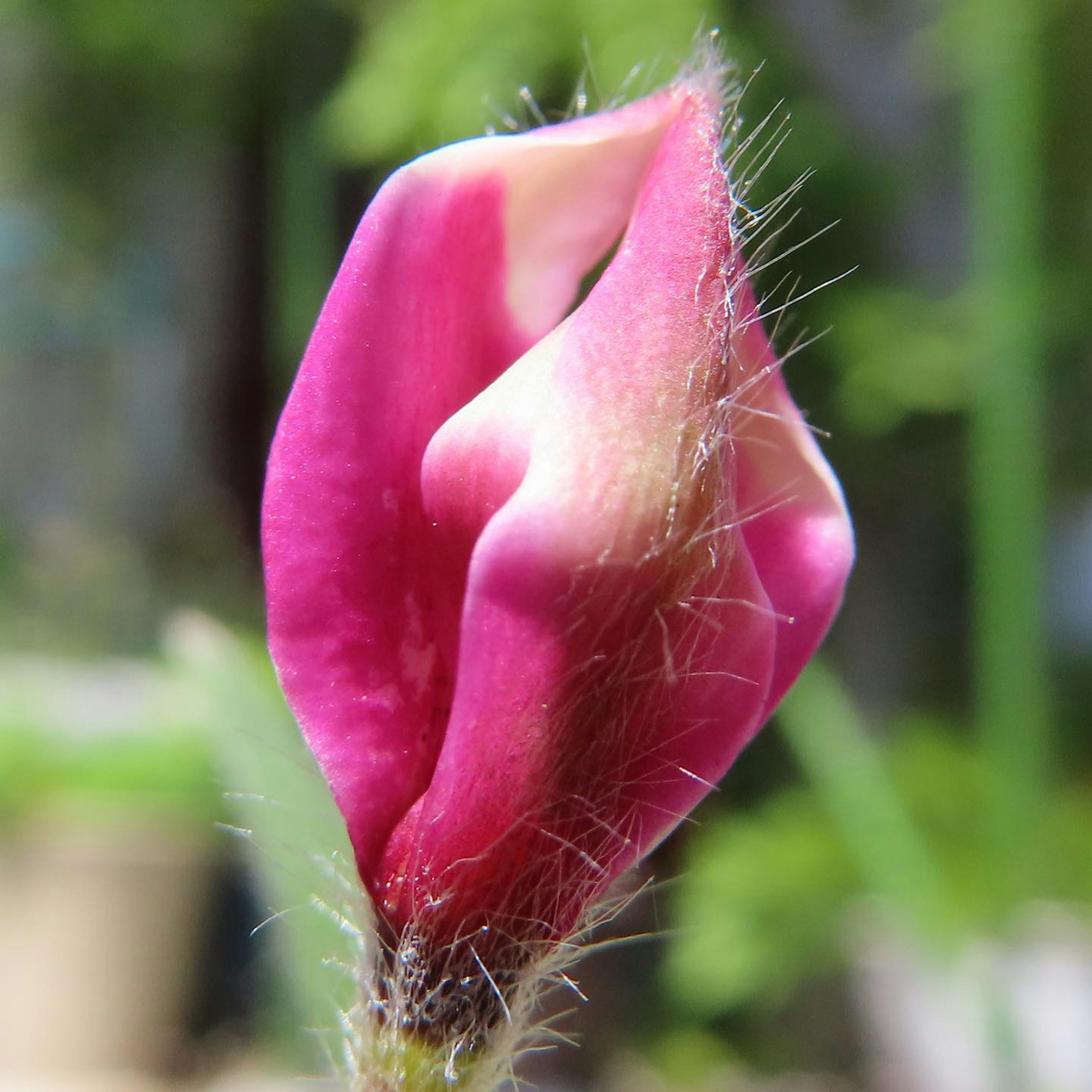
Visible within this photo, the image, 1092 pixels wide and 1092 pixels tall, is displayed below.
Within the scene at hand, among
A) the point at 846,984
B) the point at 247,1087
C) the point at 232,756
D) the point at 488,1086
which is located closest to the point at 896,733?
the point at 846,984

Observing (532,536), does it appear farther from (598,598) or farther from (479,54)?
(479,54)

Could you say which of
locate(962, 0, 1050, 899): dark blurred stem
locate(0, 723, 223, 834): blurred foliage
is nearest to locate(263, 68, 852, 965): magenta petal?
locate(962, 0, 1050, 899): dark blurred stem

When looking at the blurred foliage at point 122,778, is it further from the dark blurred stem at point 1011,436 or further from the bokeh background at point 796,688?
the dark blurred stem at point 1011,436

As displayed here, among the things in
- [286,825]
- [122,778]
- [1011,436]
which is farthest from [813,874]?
[286,825]

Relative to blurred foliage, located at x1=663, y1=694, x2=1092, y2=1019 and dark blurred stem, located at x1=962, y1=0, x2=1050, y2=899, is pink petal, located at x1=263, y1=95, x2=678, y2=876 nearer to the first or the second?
dark blurred stem, located at x1=962, y1=0, x2=1050, y2=899

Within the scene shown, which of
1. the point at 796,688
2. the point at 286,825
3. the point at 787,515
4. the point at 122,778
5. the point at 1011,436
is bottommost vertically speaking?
the point at 122,778
